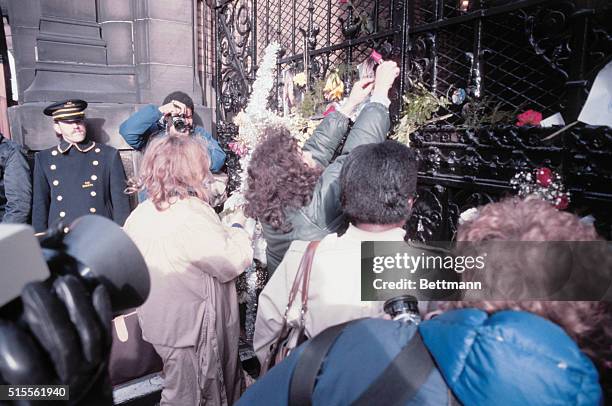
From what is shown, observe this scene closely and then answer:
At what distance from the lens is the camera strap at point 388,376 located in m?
1.00

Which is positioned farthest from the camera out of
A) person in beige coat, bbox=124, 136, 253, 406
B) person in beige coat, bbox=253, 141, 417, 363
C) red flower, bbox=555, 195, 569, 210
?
Answer: person in beige coat, bbox=124, 136, 253, 406

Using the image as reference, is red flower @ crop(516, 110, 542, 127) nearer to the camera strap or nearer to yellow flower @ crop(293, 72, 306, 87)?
the camera strap

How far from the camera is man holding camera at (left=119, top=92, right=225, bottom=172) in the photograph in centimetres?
427

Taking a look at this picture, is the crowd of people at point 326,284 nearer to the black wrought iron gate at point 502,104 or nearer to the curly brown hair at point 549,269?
the curly brown hair at point 549,269

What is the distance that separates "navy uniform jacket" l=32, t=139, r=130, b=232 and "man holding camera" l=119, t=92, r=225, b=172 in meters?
0.33

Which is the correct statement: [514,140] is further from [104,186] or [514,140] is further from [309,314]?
[104,186]

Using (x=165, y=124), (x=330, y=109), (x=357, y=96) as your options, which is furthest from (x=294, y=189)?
(x=165, y=124)

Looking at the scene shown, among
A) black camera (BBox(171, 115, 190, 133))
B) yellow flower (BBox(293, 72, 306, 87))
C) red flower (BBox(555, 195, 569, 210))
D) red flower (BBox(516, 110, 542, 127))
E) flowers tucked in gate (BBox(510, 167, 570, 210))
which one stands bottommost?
red flower (BBox(555, 195, 569, 210))

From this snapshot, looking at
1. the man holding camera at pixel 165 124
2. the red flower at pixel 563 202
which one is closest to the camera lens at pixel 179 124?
the man holding camera at pixel 165 124

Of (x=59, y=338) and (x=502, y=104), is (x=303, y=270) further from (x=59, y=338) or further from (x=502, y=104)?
(x=502, y=104)

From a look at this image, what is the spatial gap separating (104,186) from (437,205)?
10.9 ft

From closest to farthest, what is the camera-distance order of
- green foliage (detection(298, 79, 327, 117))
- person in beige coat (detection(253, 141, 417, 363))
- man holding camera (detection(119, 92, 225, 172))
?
person in beige coat (detection(253, 141, 417, 363)) < green foliage (detection(298, 79, 327, 117)) < man holding camera (detection(119, 92, 225, 172))

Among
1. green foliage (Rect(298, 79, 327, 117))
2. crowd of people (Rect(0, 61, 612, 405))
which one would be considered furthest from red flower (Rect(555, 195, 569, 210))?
green foliage (Rect(298, 79, 327, 117))

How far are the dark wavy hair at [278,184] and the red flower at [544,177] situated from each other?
1.31m
